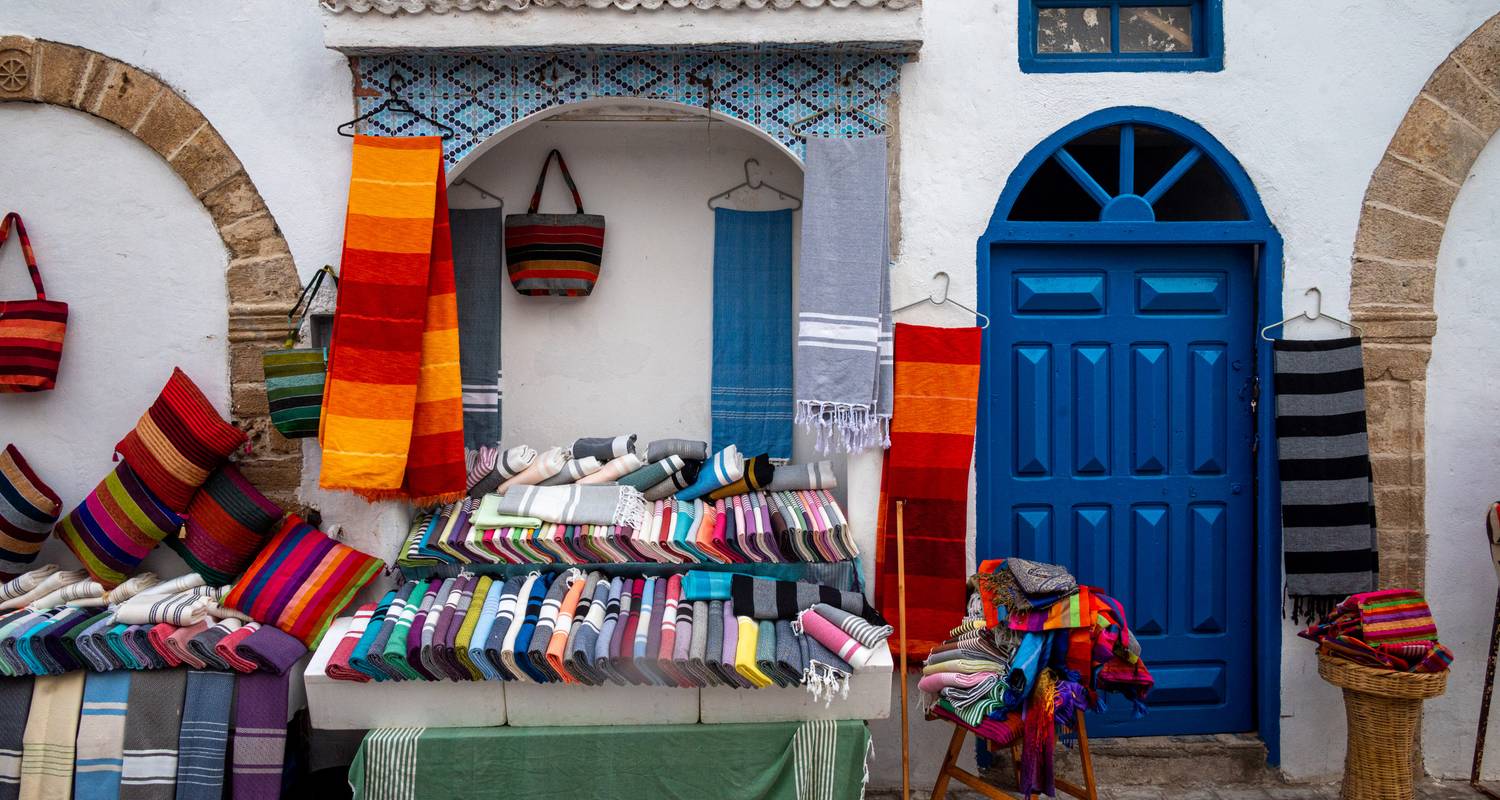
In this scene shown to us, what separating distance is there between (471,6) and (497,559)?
2.18 m

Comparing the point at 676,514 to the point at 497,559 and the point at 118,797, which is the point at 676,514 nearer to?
the point at 497,559

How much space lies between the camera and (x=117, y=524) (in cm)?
400

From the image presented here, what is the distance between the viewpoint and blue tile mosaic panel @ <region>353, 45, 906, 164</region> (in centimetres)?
409

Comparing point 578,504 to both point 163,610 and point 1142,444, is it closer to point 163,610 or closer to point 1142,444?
point 163,610

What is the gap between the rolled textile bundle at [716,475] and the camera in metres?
4.40

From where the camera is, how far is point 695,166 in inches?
190

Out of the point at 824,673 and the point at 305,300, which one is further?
the point at 305,300

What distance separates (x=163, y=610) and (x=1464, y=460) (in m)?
5.43

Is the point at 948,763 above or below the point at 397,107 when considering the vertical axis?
below

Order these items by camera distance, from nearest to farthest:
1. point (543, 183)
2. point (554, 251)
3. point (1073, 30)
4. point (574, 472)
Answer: point (1073, 30) < point (574, 472) < point (554, 251) < point (543, 183)

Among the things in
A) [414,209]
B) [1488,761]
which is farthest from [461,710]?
[1488,761]

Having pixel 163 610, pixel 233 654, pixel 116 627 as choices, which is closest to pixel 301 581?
pixel 233 654

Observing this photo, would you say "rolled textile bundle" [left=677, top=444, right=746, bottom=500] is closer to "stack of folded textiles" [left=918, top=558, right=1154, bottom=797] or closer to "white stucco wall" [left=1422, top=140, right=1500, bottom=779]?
"stack of folded textiles" [left=918, top=558, right=1154, bottom=797]

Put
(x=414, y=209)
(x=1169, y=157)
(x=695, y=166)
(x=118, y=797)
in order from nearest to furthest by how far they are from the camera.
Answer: (x=118, y=797)
(x=414, y=209)
(x=695, y=166)
(x=1169, y=157)
